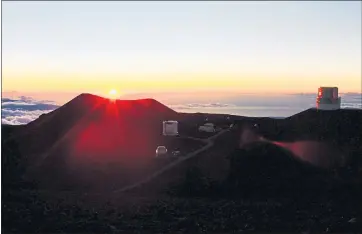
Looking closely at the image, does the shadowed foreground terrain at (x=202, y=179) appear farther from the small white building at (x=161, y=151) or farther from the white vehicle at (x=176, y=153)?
the white vehicle at (x=176, y=153)

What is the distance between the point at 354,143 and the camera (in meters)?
37.7

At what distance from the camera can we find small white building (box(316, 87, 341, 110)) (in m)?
41.5

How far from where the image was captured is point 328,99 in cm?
4181

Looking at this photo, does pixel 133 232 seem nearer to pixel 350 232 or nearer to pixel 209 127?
pixel 350 232

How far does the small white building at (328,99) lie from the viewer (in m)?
41.5

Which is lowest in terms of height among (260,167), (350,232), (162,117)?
(350,232)

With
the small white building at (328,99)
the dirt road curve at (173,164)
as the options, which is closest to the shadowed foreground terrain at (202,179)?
the dirt road curve at (173,164)

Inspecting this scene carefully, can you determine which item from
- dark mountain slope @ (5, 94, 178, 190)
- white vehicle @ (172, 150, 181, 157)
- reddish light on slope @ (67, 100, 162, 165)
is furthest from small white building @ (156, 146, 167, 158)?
dark mountain slope @ (5, 94, 178, 190)

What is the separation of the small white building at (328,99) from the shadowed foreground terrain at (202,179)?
2.23 ft


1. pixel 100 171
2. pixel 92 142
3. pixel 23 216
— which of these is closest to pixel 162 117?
pixel 92 142

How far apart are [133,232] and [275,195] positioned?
11445 millimetres

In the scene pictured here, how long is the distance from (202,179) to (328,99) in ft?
48.9

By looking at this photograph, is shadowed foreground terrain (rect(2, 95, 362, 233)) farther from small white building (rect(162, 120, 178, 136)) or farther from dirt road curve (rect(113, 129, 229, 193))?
small white building (rect(162, 120, 178, 136))

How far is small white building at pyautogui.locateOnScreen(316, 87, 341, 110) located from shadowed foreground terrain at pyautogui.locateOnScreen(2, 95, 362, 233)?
26.7 inches
